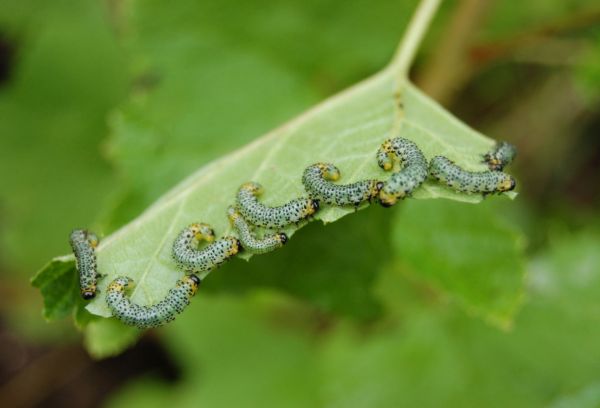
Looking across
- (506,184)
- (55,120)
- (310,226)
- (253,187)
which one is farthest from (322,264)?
(55,120)

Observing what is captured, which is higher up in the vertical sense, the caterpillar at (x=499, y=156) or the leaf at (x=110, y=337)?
the caterpillar at (x=499, y=156)

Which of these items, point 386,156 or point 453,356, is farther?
point 453,356

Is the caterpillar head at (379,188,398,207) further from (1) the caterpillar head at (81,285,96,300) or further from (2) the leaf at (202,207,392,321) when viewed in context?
(1) the caterpillar head at (81,285,96,300)

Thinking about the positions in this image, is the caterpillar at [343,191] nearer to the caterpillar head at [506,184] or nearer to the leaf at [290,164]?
the leaf at [290,164]

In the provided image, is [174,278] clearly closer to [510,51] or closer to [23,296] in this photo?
[510,51]

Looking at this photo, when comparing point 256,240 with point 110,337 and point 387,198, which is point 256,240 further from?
point 110,337

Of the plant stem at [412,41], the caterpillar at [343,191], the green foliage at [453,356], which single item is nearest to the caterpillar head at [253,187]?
the caterpillar at [343,191]
